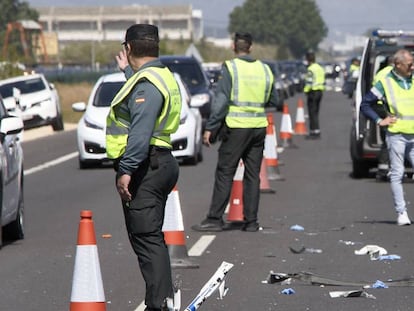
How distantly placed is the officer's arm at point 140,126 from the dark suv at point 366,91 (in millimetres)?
12283

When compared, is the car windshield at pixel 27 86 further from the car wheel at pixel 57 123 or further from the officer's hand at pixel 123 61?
the officer's hand at pixel 123 61

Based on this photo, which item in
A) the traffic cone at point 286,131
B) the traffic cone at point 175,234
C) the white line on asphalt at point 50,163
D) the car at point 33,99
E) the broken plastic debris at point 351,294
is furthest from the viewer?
the car at point 33,99

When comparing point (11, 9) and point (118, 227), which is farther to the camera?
point (11, 9)

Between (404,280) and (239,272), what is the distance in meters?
1.45

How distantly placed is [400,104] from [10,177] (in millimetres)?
4298

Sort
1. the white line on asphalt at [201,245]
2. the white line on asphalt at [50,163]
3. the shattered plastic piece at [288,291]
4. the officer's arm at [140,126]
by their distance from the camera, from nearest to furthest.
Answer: the officer's arm at [140,126] < the shattered plastic piece at [288,291] < the white line on asphalt at [201,245] < the white line on asphalt at [50,163]

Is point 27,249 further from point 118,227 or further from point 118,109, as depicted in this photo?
point 118,109

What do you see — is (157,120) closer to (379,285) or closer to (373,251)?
(379,285)

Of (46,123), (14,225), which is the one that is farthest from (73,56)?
(14,225)

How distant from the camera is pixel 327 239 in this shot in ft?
46.1

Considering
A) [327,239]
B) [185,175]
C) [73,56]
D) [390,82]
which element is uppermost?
[390,82]

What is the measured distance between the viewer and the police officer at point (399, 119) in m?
15.2

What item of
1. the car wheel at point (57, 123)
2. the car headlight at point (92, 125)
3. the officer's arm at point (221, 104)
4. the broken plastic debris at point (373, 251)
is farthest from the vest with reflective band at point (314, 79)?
the broken plastic debris at point (373, 251)

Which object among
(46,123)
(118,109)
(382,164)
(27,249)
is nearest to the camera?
(118,109)
